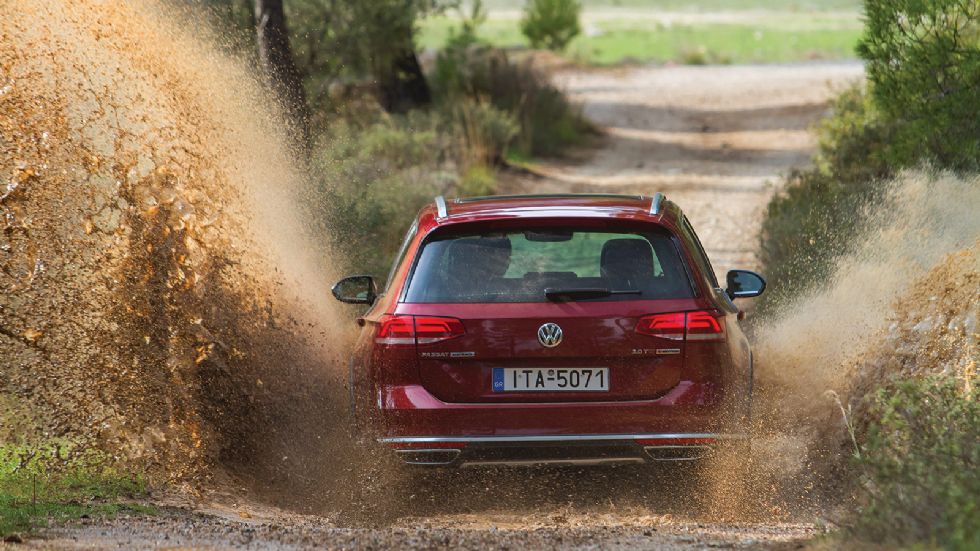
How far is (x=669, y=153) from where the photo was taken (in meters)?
25.2

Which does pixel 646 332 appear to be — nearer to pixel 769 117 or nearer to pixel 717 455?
pixel 717 455

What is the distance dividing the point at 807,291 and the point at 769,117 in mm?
19587

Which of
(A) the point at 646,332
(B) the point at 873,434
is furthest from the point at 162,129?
(B) the point at 873,434

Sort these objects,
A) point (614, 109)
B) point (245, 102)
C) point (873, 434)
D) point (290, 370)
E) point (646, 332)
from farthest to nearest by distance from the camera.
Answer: point (614, 109), point (245, 102), point (290, 370), point (646, 332), point (873, 434)

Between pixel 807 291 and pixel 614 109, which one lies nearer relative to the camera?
pixel 807 291

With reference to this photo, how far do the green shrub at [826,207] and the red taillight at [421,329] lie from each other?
5315 millimetres

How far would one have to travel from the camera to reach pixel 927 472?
16.6 ft

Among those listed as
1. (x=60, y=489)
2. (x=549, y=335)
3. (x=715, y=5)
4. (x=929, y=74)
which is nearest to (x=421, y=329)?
(x=549, y=335)

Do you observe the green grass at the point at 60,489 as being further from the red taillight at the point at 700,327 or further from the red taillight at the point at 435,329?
the red taillight at the point at 700,327

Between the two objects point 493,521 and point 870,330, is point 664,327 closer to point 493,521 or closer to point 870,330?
point 493,521

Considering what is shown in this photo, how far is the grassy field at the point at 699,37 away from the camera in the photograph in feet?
172

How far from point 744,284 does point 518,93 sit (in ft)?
59.0

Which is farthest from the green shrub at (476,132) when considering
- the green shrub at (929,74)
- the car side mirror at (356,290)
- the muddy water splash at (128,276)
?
the car side mirror at (356,290)

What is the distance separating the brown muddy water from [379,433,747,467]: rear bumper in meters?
0.24
